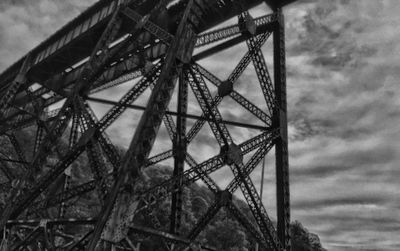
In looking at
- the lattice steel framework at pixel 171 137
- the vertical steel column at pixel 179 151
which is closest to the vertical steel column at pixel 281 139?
the lattice steel framework at pixel 171 137

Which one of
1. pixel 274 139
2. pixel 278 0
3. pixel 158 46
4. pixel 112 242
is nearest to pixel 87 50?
pixel 158 46

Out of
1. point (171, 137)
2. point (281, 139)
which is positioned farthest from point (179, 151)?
point (281, 139)

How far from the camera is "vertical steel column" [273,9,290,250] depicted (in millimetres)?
9070

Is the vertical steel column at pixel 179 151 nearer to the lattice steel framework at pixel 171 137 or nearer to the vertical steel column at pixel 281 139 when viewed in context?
the lattice steel framework at pixel 171 137

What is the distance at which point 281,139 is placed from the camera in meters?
9.72

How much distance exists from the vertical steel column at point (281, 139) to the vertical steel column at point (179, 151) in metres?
2.69

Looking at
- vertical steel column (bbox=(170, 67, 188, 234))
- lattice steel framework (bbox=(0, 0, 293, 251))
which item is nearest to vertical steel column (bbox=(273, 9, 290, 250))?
lattice steel framework (bbox=(0, 0, 293, 251))

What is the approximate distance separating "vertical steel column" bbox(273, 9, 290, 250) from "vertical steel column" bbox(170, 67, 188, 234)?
8.81 feet

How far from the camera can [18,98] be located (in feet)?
71.4

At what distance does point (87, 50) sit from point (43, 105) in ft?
21.1

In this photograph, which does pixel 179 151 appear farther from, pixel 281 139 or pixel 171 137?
pixel 281 139

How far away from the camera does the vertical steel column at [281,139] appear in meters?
9.07

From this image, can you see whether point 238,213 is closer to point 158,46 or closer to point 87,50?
point 158,46

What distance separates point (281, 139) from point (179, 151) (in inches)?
123
